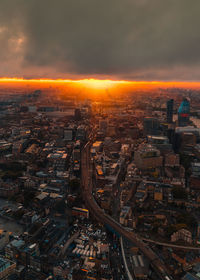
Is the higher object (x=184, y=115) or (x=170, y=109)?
(x=170, y=109)

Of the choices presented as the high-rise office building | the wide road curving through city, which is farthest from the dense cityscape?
the high-rise office building

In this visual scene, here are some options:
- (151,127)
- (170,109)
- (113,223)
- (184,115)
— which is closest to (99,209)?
(113,223)

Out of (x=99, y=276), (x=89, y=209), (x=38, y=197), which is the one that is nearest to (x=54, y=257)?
(x=99, y=276)

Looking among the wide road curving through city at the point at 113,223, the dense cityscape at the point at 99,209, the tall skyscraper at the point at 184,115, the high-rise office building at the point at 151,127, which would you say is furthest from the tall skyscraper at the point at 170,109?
the wide road curving through city at the point at 113,223

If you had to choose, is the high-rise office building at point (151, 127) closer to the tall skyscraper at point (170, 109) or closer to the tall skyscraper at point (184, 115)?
the tall skyscraper at point (170, 109)

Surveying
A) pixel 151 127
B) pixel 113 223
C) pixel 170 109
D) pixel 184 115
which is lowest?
pixel 113 223

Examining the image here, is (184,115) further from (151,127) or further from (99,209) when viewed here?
(99,209)

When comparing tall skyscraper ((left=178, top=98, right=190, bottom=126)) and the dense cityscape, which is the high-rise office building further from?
tall skyscraper ((left=178, top=98, right=190, bottom=126))

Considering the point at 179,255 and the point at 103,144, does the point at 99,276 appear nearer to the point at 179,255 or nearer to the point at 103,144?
the point at 179,255

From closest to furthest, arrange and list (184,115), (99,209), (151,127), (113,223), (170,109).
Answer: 1. (113,223)
2. (99,209)
3. (151,127)
4. (170,109)
5. (184,115)
